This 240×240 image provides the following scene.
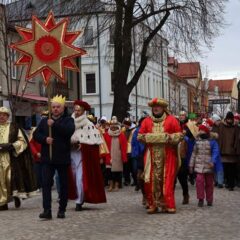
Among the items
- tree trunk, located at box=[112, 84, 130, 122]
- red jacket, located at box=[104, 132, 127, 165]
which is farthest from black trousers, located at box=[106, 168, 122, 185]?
tree trunk, located at box=[112, 84, 130, 122]

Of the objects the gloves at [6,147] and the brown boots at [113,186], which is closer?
the gloves at [6,147]

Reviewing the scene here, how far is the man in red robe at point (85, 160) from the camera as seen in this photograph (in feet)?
37.4

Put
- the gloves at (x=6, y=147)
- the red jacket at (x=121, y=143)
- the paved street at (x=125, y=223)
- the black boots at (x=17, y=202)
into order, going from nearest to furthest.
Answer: the paved street at (x=125, y=223)
the gloves at (x=6, y=147)
the black boots at (x=17, y=202)
the red jacket at (x=121, y=143)

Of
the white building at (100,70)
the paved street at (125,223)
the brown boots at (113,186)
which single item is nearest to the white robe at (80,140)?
the paved street at (125,223)

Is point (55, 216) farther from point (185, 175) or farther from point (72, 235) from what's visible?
point (185, 175)

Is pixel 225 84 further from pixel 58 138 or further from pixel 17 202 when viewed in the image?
pixel 58 138

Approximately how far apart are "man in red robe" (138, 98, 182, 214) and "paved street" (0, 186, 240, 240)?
0.28m

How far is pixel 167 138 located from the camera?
34.9 feet

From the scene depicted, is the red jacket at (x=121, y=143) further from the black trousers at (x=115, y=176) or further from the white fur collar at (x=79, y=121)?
the white fur collar at (x=79, y=121)

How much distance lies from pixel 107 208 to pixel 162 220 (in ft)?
6.36

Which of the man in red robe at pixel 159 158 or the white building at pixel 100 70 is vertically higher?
the white building at pixel 100 70

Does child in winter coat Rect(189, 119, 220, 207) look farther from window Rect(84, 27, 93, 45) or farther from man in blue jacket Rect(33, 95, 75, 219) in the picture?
window Rect(84, 27, 93, 45)

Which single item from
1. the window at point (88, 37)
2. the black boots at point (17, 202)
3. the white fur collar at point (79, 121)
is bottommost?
the black boots at point (17, 202)

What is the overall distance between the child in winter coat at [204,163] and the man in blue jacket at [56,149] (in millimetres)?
2754
